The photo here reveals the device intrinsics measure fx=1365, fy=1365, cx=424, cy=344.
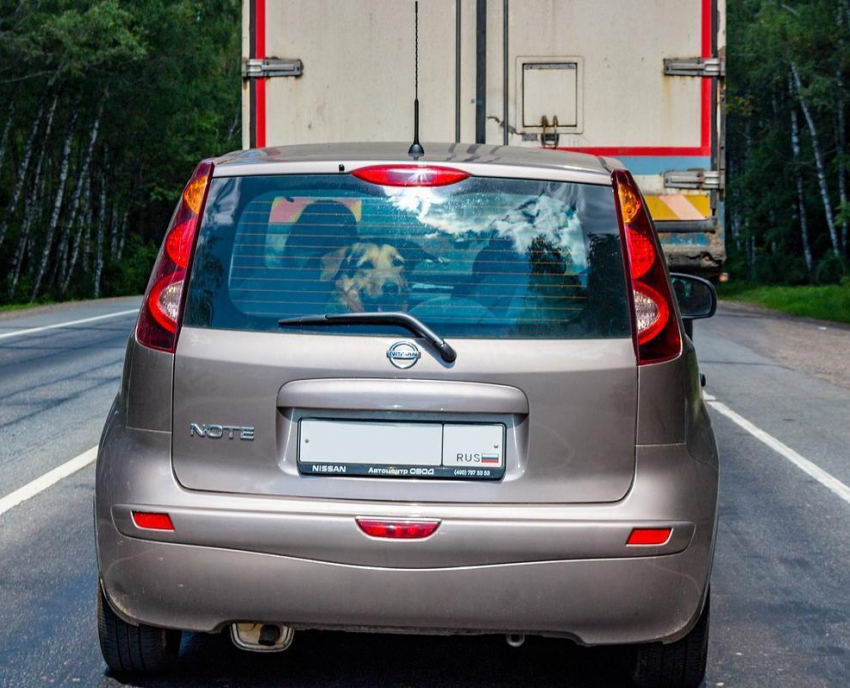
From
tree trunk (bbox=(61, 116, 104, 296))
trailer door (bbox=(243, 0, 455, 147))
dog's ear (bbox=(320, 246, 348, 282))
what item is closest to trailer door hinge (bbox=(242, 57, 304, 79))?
trailer door (bbox=(243, 0, 455, 147))

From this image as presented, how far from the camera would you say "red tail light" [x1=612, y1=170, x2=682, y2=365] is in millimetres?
3775

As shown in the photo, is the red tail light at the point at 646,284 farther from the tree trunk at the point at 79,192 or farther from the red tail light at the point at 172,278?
the tree trunk at the point at 79,192

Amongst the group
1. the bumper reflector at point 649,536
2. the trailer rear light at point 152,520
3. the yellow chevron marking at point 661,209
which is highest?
the yellow chevron marking at point 661,209

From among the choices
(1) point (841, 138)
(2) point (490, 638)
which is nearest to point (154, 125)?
(1) point (841, 138)

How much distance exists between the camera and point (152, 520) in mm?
3699

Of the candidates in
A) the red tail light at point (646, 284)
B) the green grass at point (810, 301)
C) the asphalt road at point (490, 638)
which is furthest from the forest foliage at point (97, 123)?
the red tail light at point (646, 284)

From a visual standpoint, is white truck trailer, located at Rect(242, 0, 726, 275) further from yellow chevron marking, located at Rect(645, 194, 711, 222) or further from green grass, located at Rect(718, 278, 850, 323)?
green grass, located at Rect(718, 278, 850, 323)

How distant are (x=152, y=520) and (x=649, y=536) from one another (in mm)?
1340

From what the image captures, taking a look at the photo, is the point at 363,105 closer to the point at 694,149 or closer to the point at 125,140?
the point at 694,149

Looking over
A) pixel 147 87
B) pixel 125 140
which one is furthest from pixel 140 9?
pixel 125 140

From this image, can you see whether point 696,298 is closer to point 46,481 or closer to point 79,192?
point 46,481

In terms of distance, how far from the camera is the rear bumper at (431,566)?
3586 mm

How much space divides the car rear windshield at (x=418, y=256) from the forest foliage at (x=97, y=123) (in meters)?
31.9

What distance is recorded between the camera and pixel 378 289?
3730 mm
